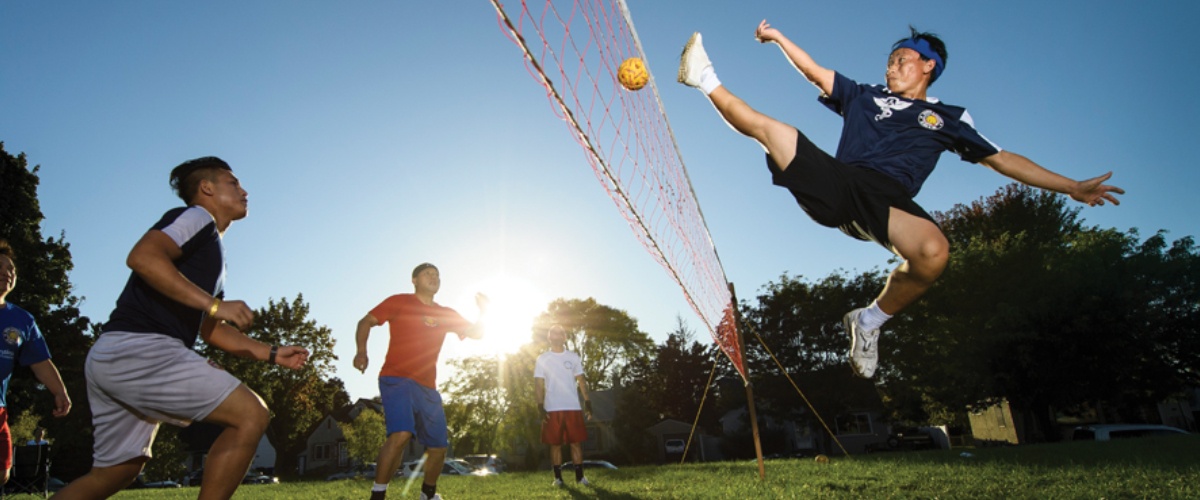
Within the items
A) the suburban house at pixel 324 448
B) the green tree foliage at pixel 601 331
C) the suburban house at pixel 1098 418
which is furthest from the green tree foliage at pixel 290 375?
the suburban house at pixel 1098 418

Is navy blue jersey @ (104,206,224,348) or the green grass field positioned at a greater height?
navy blue jersey @ (104,206,224,348)

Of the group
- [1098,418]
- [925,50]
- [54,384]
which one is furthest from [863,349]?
[1098,418]

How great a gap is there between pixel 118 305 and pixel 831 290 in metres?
32.1

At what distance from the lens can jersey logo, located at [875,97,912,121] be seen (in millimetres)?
3066

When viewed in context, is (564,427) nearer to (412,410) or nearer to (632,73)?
(412,410)

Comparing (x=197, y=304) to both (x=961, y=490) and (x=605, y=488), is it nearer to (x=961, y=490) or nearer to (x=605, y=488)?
(x=605, y=488)

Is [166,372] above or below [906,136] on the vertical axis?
below

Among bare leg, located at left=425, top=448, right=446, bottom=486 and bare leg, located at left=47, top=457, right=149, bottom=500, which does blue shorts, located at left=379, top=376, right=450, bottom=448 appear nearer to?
bare leg, located at left=425, top=448, right=446, bottom=486

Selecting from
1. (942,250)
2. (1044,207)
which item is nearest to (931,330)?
(1044,207)

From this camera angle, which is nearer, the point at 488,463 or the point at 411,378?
the point at 411,378

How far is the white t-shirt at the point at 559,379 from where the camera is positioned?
6902mm

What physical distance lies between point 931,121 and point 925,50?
56 centimetres

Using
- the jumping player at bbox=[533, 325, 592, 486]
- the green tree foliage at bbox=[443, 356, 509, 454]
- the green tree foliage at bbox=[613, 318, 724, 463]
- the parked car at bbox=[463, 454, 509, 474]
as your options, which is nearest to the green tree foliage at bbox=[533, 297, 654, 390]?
the green tree foliage at bbox=[613, 318, 724, 463]

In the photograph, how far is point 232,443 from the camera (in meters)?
2.25
